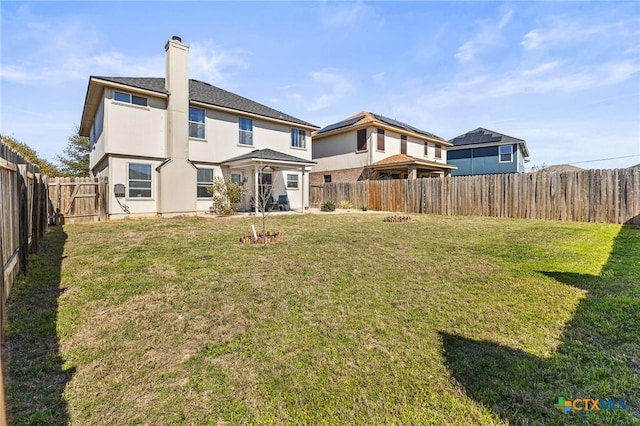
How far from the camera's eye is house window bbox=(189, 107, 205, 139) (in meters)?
15.0

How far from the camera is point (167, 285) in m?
4.33

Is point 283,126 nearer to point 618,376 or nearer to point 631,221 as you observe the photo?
point 631,221

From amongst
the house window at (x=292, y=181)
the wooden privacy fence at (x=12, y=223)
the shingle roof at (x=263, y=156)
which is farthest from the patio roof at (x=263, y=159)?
the wooden privacy fence at (x=12, y=223)

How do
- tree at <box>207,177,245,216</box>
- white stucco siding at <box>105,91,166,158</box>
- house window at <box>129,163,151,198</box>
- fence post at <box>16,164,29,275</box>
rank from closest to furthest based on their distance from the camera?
fence post at <box>16,164,29,275</box>, white stucco siding at <box>105,91,166,158</box>, house window at <box>129,163,151,198</box>, tree at <box>207,177,245,216</box>

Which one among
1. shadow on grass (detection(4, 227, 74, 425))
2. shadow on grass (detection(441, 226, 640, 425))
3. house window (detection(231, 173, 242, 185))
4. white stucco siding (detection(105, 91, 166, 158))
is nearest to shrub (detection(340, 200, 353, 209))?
house window (detection(231, 173, 242, 185))

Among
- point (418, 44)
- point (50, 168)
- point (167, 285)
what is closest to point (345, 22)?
point (418, 44)

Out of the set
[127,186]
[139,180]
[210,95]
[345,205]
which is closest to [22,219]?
[127,186]

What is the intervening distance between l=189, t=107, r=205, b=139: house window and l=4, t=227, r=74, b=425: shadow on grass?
1184 cm

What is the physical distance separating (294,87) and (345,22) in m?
6.35

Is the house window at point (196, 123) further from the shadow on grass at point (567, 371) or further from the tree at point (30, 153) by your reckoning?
the shadow on grass at point (567, 371)

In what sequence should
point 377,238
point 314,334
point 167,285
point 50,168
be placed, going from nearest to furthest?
point 314,334 → point 167,285 → point 377,238 → point 50,168

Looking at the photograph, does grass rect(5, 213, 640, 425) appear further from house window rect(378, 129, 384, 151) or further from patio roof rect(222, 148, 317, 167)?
house window rect(378, 129, 384, 151)

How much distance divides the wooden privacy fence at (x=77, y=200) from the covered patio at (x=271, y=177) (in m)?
5.57

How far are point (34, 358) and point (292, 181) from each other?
16.3m
